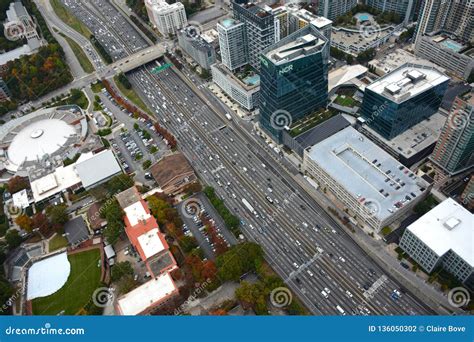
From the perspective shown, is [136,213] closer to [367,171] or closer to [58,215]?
[58,215]

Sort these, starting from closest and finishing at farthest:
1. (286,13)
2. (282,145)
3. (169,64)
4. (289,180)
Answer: (289,180) → (282,145) → (286,13) → (169,64)

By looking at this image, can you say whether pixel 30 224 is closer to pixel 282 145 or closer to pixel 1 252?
pixel 1 252

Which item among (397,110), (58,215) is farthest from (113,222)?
(397,110)

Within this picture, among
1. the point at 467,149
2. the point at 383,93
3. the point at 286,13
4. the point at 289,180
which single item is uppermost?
the point at 286,13

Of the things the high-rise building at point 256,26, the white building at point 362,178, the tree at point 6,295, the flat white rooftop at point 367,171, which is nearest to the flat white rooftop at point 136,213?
the tree at point 6,295

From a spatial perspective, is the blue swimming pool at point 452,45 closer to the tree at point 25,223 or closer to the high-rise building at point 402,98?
the high-rise building at point 402,98

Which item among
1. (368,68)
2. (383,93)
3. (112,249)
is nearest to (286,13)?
(368,68)

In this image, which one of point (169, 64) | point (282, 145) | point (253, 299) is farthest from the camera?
point (169, 64)
